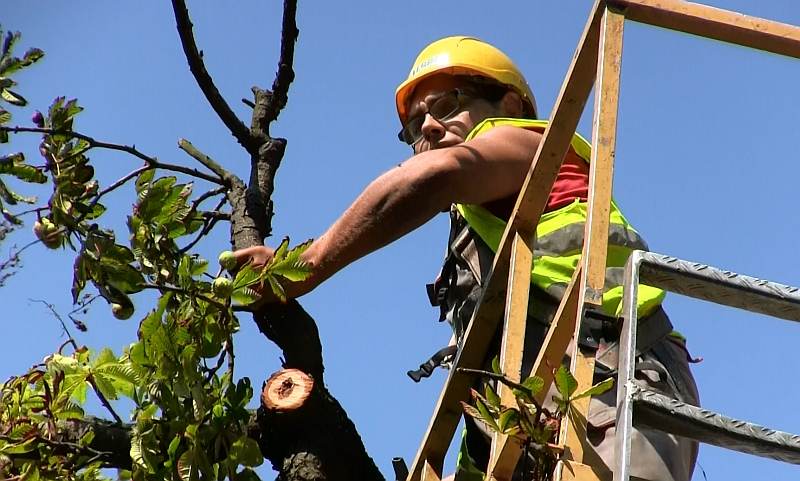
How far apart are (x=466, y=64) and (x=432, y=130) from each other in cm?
29

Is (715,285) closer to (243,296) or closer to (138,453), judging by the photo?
(243,296)

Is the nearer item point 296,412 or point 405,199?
point 296,412

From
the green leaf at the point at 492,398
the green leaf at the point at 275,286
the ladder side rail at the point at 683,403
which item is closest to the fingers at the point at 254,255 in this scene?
the green leaf at the point at 275,286

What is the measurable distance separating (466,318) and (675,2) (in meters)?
1.22

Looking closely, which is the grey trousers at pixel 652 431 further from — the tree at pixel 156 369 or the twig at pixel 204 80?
the twig at pixel 204 80

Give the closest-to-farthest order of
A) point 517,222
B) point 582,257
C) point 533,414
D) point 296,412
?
point 533,414
point 582,257
point 517,222
point 296,412

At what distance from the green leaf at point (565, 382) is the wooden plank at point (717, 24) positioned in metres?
0.94

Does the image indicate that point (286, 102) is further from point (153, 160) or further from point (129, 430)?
point (129, 430)

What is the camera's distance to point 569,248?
152 inches

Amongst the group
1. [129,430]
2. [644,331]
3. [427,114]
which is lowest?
[129,430]

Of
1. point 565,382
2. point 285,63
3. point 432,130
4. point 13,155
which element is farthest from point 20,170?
point 565,382

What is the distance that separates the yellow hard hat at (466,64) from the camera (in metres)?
4.85

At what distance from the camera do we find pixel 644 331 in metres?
3.76

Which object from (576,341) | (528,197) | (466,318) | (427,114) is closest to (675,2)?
(528,197)
